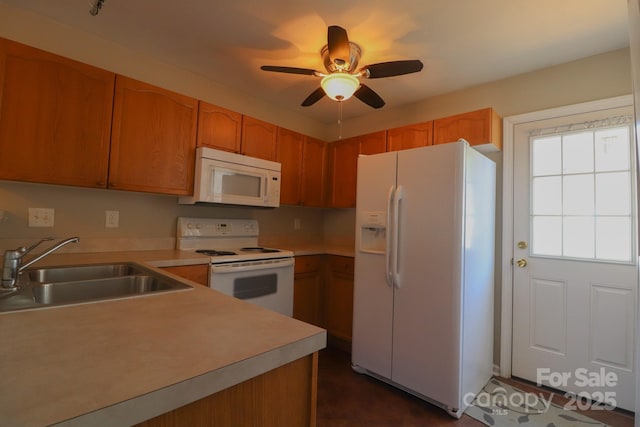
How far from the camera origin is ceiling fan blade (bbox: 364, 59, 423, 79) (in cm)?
172

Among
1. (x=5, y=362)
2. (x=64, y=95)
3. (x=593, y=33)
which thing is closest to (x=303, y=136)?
(x=64, y=95)

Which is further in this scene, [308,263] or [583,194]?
[308,263]

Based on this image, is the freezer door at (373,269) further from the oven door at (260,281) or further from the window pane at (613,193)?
the window pane at (613,193)

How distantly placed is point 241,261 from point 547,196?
2.39 m

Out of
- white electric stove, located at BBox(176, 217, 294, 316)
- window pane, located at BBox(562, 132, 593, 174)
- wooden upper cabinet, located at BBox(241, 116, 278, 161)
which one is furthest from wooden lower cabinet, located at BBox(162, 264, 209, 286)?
window pane, located at BBox(562, 132, 593, 174)

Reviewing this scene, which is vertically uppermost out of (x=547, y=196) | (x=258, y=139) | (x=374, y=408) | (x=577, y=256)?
(x=258, y=139)

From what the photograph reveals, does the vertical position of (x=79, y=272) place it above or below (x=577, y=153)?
below

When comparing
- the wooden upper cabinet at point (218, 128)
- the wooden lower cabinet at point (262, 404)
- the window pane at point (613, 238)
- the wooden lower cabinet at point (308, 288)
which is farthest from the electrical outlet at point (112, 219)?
the window pane at point (613, 238)

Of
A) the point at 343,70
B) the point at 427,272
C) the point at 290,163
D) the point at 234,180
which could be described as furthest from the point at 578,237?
the point at 234,180

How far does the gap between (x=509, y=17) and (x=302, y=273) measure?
7.92ft

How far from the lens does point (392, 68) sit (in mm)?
1763

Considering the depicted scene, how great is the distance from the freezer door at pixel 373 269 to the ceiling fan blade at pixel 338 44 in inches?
31.2

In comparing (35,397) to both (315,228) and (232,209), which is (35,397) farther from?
(315,228)

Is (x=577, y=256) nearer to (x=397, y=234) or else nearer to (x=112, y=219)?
(x=397, y=234)
